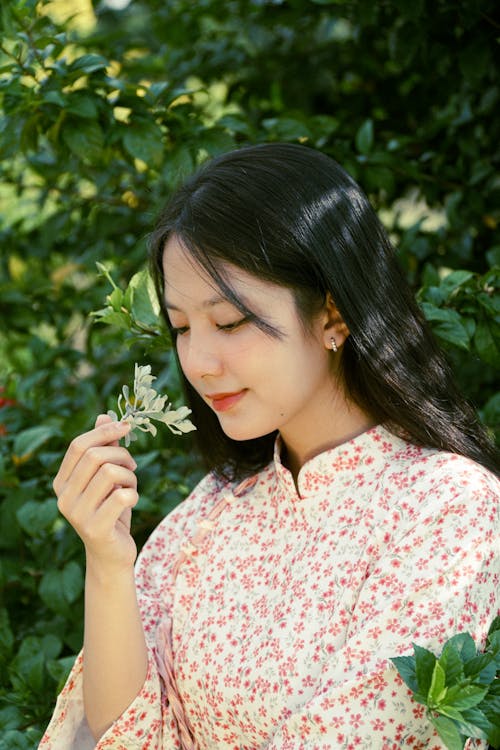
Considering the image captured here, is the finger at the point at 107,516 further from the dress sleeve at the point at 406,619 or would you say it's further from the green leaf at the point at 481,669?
the green leaf at the point at 481,669

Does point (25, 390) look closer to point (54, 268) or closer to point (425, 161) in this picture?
point (54, 268)

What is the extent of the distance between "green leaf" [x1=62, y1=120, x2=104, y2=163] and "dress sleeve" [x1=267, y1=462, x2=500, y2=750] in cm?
102

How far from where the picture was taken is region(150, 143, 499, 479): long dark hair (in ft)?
5.03

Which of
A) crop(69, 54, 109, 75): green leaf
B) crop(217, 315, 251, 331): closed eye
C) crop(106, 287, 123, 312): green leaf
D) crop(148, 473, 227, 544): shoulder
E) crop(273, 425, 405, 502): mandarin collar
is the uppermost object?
crop(69, 54, 109, 75): green leaf

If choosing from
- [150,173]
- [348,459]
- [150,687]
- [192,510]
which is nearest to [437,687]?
[348,459]

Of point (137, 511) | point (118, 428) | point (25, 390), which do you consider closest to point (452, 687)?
point (118, 428)

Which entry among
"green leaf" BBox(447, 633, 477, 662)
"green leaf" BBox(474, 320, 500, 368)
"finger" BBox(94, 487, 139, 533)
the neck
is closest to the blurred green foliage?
"green leaf" BBox(474, 320, 500, 368)

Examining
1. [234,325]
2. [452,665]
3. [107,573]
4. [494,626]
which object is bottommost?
[107,573]

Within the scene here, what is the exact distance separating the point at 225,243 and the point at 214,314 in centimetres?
11

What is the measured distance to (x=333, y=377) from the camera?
5.40 feet

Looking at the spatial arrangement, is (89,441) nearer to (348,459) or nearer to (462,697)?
(348,459)

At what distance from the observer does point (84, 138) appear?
2037 mm

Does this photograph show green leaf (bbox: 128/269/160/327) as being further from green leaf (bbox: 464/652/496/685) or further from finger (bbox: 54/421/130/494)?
green leaf (bbox: 464/652/496/685)

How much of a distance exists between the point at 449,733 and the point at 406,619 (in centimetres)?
20
